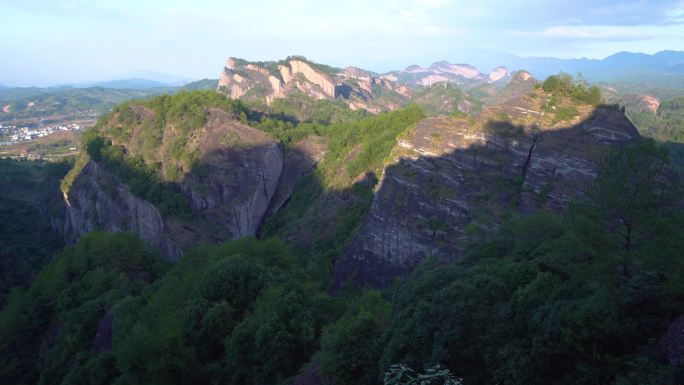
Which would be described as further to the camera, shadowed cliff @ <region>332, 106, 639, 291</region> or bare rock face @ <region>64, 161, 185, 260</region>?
bare rock face @ <region>64, 161, 185, 260</region>

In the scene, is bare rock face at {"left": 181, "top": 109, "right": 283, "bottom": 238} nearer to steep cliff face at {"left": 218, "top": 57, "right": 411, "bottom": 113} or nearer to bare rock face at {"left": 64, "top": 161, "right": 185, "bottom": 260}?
bare rock face at {"left": 64, "top": 161, "right": 185, "bottom": 260}

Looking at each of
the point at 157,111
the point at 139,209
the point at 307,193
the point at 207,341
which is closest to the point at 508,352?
the point at 207,341

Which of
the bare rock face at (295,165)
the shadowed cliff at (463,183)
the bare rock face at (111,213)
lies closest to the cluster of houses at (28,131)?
the bare rock face at (111,213)

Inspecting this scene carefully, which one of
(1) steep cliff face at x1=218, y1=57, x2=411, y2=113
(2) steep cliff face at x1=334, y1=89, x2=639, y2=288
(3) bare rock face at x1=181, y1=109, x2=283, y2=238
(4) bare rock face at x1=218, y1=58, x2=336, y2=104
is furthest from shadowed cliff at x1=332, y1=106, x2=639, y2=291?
(4) bare rock face at x1=218, y1=58, x2=336, y2=104

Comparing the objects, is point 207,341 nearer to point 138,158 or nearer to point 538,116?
point 538,116

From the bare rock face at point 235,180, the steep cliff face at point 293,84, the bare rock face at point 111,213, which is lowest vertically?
the bare rock face at point 111,213

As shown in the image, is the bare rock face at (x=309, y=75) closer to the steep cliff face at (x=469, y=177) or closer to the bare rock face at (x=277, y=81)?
the bare rock face at (x=277, y=81)
